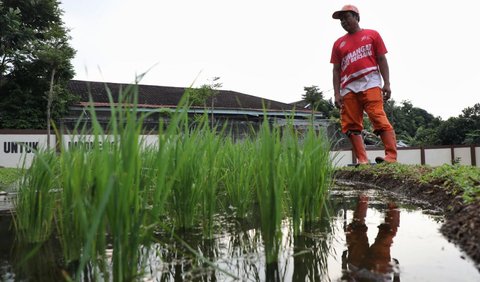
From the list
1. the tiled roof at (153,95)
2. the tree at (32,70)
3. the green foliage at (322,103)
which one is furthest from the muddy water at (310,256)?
the green foliage at (322,103)

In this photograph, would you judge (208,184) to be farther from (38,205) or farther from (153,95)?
(153,95)

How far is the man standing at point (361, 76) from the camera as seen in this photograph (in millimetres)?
3662

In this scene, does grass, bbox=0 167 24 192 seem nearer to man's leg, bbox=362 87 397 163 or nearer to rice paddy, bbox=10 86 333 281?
→ rice paddy, bbox=10 86 333 281

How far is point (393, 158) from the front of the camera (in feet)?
12.7

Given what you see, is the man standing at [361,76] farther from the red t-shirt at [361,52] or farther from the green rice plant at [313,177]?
the green rice plant at [313,177]

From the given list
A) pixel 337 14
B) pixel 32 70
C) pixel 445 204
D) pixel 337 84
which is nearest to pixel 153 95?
pixel 32 70

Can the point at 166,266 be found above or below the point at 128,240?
below

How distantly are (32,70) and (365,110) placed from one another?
473 inches

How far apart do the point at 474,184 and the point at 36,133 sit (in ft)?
35.7

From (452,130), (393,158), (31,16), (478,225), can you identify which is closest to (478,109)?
(452,130)

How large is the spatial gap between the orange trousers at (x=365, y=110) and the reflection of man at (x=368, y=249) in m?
2.13

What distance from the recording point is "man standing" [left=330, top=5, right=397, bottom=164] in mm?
3662

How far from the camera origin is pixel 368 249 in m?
1.11

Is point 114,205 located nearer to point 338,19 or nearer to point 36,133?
point 338,19
